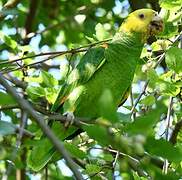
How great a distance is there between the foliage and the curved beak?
1.1 inches

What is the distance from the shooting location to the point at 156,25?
8.09ft

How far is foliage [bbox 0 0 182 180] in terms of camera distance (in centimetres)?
110

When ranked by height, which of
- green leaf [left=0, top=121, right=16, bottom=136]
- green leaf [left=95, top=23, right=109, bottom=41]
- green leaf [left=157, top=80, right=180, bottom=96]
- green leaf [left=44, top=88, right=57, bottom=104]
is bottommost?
green leaf [left=44, top=88, right=57, bottom=104]

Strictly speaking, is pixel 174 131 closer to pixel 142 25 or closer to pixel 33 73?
pixel 142 25

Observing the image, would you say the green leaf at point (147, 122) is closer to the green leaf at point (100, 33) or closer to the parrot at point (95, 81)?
the parrot at point (95, 81)

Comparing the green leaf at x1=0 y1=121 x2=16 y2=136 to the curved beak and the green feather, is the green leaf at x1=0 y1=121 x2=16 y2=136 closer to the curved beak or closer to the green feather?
the green feather

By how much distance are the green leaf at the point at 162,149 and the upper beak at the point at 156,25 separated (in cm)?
134

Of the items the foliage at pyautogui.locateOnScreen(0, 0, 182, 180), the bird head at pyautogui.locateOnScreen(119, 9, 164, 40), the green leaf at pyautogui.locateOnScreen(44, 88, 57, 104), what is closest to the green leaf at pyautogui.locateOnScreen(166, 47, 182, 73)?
the foliage at pyautogui.locateOnScreen(0, 0, 182, 180)

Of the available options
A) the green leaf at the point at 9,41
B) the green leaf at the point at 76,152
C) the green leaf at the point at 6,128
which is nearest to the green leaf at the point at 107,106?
the green leaf at the point at 6,128

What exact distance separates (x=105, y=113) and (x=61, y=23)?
3.19 meters

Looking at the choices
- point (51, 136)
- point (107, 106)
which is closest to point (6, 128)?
point (51, 136)

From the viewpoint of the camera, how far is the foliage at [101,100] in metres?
1.10

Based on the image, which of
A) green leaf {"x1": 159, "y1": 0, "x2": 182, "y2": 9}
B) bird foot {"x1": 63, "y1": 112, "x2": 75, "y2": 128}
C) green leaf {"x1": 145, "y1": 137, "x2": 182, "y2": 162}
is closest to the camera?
green leaf {"x1": 145, "y1": 137, "x2": 182, "y2": 162}

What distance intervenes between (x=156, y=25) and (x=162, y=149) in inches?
55.7
